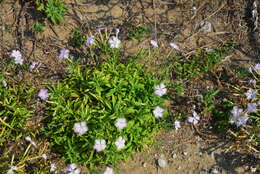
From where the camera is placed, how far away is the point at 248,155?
12.1ft

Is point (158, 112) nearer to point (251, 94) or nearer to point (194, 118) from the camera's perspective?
point (194, 118)

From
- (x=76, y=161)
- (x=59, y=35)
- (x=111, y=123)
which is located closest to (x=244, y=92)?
(x=111, y=123)

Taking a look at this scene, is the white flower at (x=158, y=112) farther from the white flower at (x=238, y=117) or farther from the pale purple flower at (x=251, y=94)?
the pale purple flower at (x=251, y=94)

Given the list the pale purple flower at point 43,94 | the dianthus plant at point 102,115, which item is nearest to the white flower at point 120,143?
the dianthus plant at point 102,115

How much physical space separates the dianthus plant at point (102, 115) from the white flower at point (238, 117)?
2.72 ft

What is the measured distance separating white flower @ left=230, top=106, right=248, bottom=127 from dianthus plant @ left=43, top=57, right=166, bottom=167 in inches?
32.6

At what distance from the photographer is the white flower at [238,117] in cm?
357

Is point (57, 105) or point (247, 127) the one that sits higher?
point (57, 105)

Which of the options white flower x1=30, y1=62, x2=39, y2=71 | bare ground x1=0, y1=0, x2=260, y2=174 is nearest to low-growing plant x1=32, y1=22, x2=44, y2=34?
bare ground x1=0, y1=0, x2=260, y2=174

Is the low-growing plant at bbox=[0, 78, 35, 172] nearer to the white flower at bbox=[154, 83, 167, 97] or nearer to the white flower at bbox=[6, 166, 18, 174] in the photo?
the white flower at bbox=[6, 166, 18, 174]

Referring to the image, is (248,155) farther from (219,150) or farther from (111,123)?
(111,123)

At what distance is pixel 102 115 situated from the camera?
3328 mm

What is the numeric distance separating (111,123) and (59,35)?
5.07 ft

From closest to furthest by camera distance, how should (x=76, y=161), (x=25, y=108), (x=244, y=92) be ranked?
(x=76, y=161)
(x=25, y=108)
(x=244, y=92)
